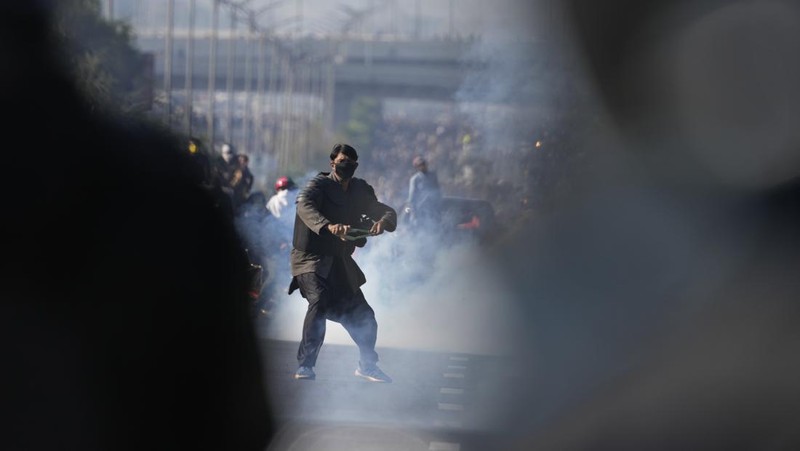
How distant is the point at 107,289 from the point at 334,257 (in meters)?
4.49

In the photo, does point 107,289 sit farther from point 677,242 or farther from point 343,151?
point 677,242

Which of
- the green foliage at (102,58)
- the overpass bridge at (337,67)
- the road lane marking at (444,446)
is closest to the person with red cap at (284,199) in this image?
the green foliage at (102,58)

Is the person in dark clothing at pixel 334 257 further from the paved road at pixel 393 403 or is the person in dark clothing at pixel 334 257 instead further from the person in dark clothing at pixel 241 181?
the person in dark clothing at pixel 241 181

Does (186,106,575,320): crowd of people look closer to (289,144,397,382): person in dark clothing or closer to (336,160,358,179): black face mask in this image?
(289,144,397,382): person in dark clothing

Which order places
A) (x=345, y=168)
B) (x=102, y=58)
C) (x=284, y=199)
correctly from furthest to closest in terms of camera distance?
1. (x=102, y=58)
2. (x=284, y=199)
3. (x=345, y=168)

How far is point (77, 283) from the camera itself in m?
14.8

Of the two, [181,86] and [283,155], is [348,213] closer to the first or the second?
[283,155]

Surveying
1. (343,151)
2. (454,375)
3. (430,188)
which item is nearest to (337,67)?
(430,188)

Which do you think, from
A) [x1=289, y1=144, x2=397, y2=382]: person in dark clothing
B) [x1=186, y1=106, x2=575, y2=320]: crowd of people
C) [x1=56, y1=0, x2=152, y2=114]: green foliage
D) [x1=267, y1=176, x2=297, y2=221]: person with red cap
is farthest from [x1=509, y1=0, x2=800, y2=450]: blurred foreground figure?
[x1=56, y1=0, x2=152, y2=114]: green foliage

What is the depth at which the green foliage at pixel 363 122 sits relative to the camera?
105000mm

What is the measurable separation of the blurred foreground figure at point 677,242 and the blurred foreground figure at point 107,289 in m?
2.45

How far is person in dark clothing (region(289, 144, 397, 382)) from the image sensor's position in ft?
36.2

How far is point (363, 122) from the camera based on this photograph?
375 feet

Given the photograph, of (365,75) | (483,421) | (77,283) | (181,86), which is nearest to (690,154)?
(77,283)
